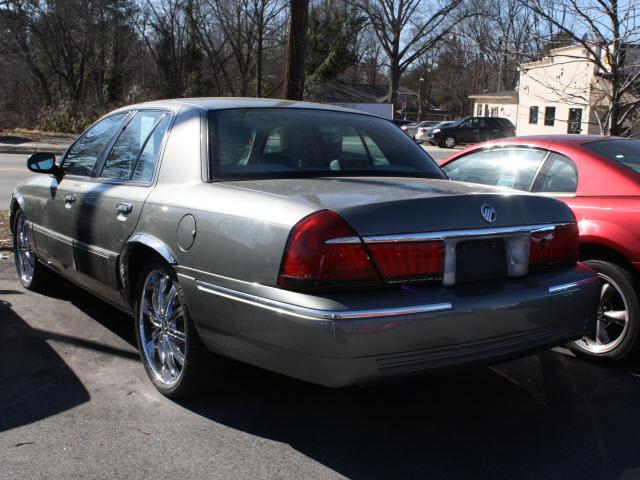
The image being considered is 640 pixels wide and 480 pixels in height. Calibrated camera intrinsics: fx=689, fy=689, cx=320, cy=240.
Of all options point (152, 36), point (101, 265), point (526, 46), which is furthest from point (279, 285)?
point (152, 36)

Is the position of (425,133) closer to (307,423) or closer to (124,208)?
(124,208)

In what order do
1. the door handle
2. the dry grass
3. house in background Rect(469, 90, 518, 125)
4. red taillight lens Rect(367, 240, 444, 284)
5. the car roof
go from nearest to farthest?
red taillight lens Rect(367, 240, 444, 284)
the door handle
the car roof
the dry grass
house in background Rect(469, 90, 518, 125)

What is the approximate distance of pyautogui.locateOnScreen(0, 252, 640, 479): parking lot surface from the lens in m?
3.03

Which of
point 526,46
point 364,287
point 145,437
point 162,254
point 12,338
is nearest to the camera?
point 364,287

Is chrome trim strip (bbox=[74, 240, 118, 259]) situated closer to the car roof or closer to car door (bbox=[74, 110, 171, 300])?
car door (bbox=[74, 110, 171, 300])

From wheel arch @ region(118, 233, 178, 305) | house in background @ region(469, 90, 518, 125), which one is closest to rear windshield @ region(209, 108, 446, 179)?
wheel arch @ region(118, 233, 178, 305)

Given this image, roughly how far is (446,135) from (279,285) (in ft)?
121

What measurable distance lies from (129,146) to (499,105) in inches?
1960

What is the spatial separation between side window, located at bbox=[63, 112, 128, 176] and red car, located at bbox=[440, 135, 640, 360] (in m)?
2.90

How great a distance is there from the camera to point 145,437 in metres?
3.29

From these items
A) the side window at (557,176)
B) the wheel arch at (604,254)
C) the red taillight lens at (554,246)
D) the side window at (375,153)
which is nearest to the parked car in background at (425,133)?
the side window at (557,176)

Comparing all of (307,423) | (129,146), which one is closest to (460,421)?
(307,423)

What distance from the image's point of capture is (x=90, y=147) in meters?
5.07

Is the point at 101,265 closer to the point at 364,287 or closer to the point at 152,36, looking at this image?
the point at 364,287
